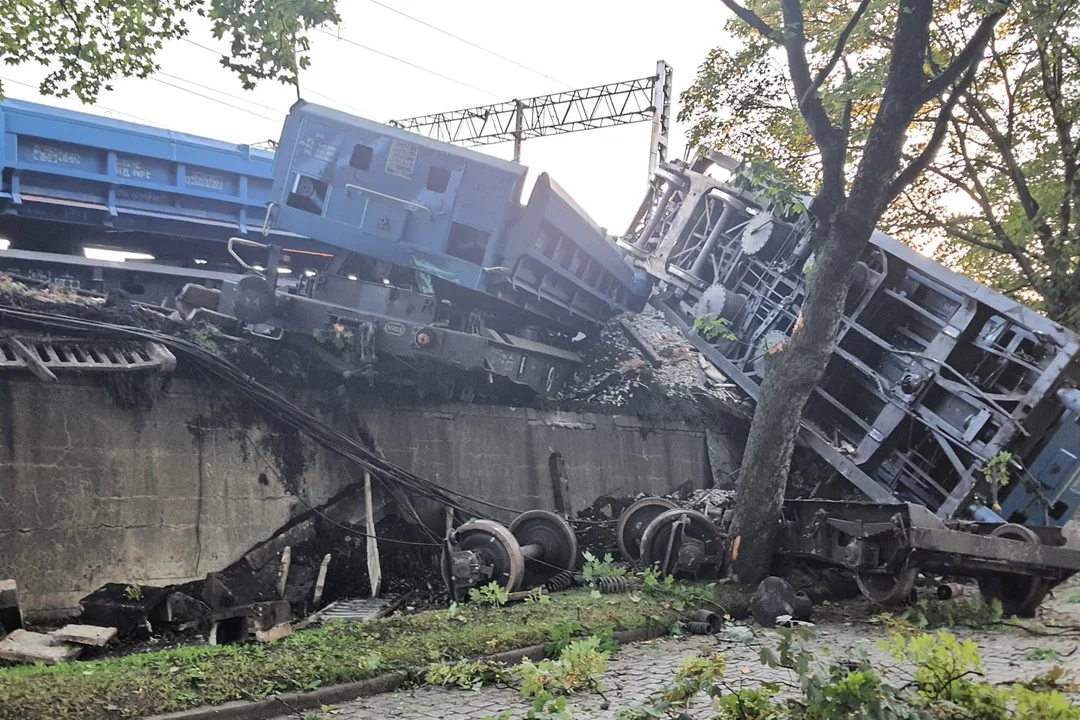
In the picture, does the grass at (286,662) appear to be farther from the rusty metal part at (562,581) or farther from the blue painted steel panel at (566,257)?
the blue painted steel panel at (566,257)

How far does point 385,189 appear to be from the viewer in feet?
30.4

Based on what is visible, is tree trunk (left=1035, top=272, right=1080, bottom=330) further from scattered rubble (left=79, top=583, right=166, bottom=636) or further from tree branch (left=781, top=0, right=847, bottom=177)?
scattered rubble (left=79, top=583, right=166, bottom=636)

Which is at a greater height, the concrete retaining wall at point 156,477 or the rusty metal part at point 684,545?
the rusty metal part at point 684,545

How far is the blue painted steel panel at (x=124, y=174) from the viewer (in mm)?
9547

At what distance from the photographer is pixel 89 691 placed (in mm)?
4078

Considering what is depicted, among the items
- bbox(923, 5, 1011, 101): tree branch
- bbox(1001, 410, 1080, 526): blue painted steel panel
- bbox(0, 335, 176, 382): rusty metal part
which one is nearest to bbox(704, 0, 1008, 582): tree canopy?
bbox(923, 5, 1011, 101): tree branch

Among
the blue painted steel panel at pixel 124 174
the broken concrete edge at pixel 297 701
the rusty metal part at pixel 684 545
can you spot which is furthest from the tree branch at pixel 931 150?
the blue painted steel panel at pixel 124 174

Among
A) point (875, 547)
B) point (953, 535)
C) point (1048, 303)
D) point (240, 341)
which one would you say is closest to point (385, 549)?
point (240, 341)

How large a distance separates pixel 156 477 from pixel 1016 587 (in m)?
7.98

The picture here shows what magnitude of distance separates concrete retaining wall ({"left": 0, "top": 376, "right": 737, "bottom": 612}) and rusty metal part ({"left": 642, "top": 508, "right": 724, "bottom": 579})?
230 centimetres

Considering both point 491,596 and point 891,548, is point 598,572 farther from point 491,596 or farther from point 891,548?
point 891,548

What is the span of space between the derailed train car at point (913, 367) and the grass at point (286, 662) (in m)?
4.48

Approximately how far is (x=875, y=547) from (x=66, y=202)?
9691mm

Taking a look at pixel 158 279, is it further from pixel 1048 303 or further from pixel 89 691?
pixel 1048 303
